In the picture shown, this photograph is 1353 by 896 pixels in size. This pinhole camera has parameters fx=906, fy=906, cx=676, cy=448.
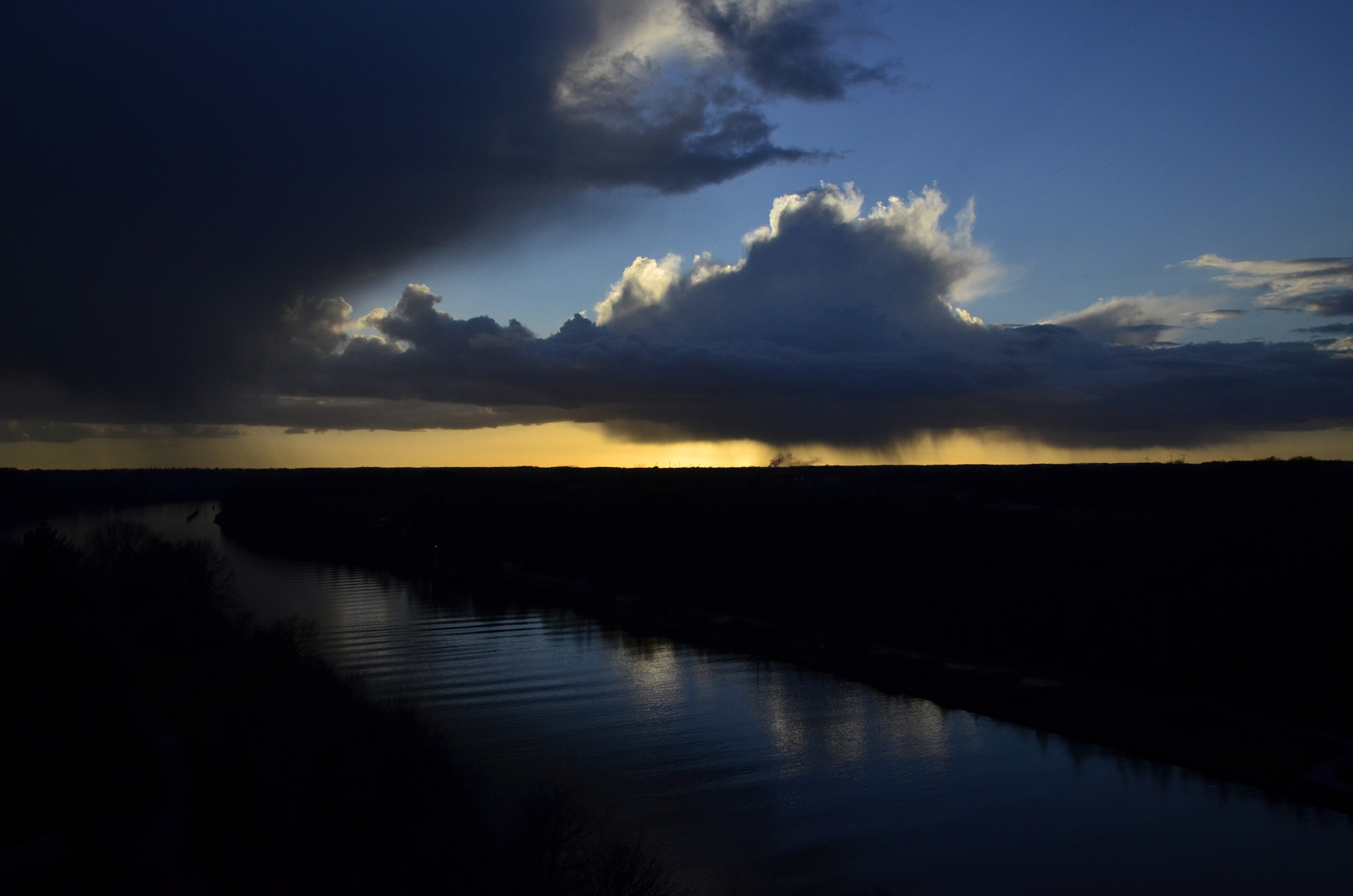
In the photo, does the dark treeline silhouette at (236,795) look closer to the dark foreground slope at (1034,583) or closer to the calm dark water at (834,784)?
the calm dark water at (834,784)

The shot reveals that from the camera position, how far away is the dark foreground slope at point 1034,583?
79.2ft

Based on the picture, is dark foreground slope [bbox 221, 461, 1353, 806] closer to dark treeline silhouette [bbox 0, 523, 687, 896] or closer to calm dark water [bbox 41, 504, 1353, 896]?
calm dark water [bbox 41, 504, 1353, 896]

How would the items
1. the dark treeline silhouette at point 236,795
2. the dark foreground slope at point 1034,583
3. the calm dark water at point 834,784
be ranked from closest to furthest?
the dark treeline silhouette at point 236,795
the calm dark water at point 834,784
the dark foreground slope at point 1034,583

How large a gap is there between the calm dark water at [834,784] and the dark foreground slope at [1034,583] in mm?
2353

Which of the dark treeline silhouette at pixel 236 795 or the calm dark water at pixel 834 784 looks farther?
the calm dark water at pixel 834 784

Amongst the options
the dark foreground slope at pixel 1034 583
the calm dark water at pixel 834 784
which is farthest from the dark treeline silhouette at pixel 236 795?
the dark foreground slope at pixel 1034 583

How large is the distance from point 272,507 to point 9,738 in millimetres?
64473

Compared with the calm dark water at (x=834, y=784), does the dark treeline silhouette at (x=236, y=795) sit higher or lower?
higher

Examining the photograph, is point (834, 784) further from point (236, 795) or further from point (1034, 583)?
point (1034, 583)

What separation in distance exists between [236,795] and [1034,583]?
2825 centimetres

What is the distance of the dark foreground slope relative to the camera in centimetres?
2412

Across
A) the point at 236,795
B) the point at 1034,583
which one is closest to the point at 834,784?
the point at 236,795

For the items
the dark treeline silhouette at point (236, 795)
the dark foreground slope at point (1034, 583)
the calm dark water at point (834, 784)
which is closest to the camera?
the dark treeline silhouette at point (236, 795)

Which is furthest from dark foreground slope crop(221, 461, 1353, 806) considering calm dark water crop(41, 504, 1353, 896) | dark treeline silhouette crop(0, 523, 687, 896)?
dark treeline silhouette crop(0, 523, 687, 896)
